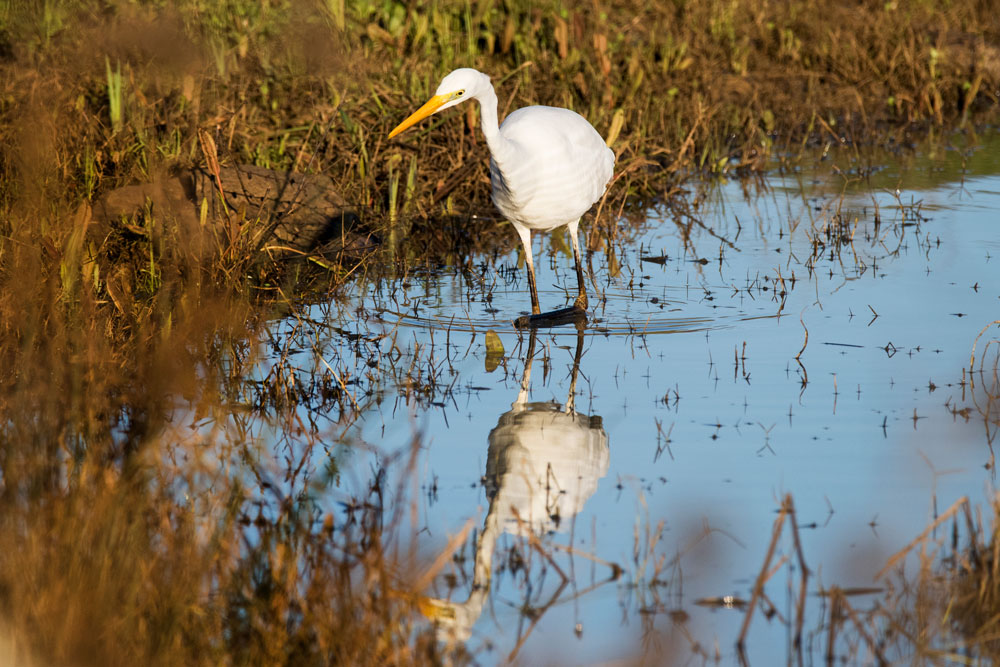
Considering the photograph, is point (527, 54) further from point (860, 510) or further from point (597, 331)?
point (860, 510)

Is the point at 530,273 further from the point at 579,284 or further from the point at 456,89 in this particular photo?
the point at 456,89

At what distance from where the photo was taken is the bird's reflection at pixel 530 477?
10.1 feet

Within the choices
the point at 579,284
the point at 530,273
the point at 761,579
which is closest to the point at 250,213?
the point at 530,273

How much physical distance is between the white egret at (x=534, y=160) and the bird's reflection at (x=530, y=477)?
3.61 feet

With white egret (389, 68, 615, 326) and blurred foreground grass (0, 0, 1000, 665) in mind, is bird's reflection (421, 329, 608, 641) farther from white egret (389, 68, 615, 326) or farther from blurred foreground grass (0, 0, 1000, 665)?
white egret (389, 68, 615, 326)

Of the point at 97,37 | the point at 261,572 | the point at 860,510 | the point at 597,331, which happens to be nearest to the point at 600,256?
the point at 597,331

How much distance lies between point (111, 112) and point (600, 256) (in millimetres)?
2985

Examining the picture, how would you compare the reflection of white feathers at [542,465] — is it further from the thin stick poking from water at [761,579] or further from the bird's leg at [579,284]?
the bird's leg at [579,284]

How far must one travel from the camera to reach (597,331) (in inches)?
223

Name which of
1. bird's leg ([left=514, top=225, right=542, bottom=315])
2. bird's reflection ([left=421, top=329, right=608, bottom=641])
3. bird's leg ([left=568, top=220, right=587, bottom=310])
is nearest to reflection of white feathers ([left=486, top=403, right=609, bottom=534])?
bird's reflection ([left=421, top=329, right=608, bottom=641])

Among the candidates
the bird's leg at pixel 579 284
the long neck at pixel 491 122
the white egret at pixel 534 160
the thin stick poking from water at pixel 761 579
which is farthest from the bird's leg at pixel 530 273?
the thin stick poking from water at pixel 761 579

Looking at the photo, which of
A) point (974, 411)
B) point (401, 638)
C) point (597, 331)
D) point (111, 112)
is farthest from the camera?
point (111, 112)

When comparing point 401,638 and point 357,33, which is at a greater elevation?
point 357,33

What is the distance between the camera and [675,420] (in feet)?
14.6
